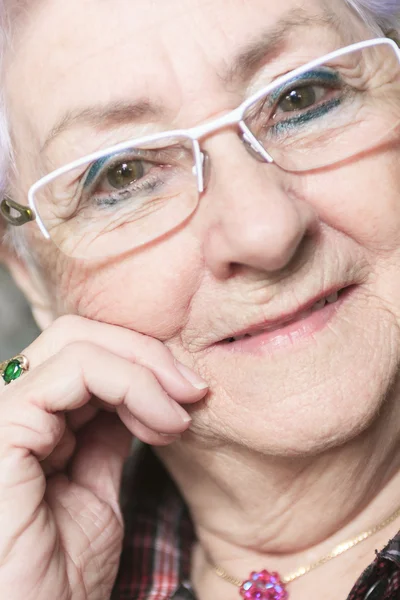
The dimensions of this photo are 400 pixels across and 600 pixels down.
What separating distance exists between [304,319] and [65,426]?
Result: 688 millimetres

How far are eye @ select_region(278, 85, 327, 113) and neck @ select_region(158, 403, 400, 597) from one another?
0.71 metres

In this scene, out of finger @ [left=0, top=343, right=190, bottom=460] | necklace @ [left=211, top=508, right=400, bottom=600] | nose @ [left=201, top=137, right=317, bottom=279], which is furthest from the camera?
necklace @ [left=211, top=508, right=400, bottom=600]

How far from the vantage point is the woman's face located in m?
1.54

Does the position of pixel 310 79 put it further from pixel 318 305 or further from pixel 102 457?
pixel 102 457

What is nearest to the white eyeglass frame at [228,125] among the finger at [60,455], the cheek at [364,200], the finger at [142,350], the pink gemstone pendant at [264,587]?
the cheek at [364,200]

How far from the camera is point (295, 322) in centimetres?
164

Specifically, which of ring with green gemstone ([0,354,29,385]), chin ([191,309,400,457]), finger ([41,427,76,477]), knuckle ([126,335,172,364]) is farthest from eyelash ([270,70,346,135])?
finger ([41,427,76,477])

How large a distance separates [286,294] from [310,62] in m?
0.47

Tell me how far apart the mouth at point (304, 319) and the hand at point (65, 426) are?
18cm

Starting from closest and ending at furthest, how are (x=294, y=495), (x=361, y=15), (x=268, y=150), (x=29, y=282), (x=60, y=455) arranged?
(x=268, y=150)
(x=361, y=15)
(x=294, y=495)
(x=60, y=455)
(x=29, y=282)

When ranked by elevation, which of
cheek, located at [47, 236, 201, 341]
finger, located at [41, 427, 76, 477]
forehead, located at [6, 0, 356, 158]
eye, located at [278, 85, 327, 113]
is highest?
forehead, located at [6, 0, 356, 158]

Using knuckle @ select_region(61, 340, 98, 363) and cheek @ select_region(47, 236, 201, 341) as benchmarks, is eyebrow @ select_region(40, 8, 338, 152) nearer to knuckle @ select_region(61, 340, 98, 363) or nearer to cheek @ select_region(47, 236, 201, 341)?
cheek @ select_region(47, 236, 201, 341)

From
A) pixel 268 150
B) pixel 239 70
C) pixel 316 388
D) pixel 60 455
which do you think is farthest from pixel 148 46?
pixel 60 455

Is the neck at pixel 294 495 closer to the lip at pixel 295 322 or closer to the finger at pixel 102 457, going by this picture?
the finger at pixel 102 457
